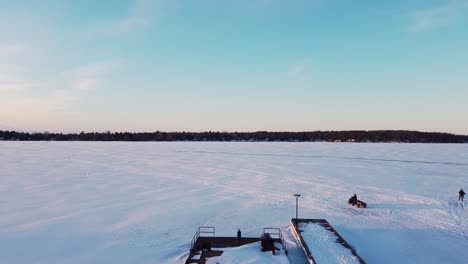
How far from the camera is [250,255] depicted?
10312 mm

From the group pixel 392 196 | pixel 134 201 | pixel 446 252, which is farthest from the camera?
pixel 392 196

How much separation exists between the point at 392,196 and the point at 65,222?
17.2 metres

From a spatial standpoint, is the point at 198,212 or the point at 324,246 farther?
the point at 198,212

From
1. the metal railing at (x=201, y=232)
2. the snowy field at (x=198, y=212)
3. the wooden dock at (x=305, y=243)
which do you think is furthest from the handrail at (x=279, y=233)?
the metal railing at (x=201, y=232)

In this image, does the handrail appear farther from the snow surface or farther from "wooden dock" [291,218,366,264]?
the snow surface

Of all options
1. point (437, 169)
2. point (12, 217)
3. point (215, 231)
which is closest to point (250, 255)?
point (215, 231)

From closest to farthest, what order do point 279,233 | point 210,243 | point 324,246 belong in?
point 324,246 → point 210,243 → point 279,233

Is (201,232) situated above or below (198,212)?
below

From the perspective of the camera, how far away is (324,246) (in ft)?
36.3

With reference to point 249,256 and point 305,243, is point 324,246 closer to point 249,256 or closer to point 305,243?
point 305,243

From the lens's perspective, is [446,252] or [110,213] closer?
[446,252]

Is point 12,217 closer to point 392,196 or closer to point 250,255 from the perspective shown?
point 250,255

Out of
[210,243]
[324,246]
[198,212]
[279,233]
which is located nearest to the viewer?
[324,246]

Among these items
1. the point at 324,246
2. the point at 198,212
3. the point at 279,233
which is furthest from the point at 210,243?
the point at 198,212
